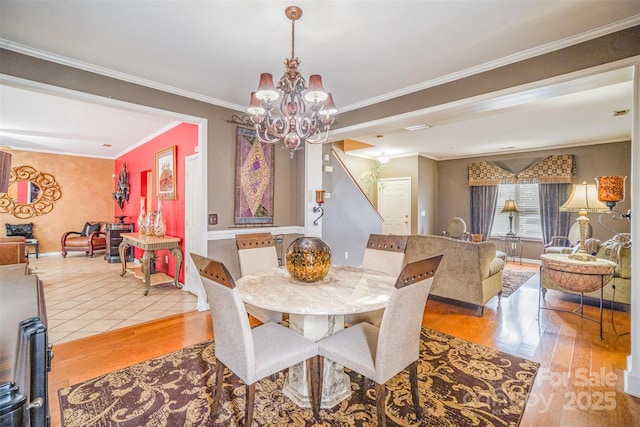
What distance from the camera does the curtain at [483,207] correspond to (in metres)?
7.13

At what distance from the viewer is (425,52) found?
2479 millimetres

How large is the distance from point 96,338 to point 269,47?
123 inches

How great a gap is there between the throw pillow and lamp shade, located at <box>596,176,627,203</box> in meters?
10.2

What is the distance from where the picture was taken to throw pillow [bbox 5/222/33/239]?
262 inches

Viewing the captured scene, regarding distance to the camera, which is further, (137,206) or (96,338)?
(137,206)

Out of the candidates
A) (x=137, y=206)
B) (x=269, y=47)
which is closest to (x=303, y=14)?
(x=269, y=47)

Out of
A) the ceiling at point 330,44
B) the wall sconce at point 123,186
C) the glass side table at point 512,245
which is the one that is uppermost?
the ceiling at point 330,44

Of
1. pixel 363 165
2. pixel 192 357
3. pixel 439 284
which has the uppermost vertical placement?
pixel 363 165

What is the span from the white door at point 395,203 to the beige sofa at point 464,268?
12.1 feet

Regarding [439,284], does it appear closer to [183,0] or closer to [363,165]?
[183,0]

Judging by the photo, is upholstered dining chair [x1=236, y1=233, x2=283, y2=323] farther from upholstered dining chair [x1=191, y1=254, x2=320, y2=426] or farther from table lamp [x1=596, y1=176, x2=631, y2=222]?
table lamp [x1=596, y1=176, x2=631, y2=222]

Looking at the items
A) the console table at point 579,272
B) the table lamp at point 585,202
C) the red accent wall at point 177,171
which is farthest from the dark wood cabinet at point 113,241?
the table lamp at point 585,202

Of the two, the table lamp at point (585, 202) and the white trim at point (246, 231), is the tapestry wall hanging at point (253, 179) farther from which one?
the table lamp at point (585, 202)

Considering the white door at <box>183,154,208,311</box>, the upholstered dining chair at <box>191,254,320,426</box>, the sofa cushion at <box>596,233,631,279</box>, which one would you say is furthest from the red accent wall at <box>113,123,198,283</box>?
the sofa cushion at <box>596,233,631,279</box>
